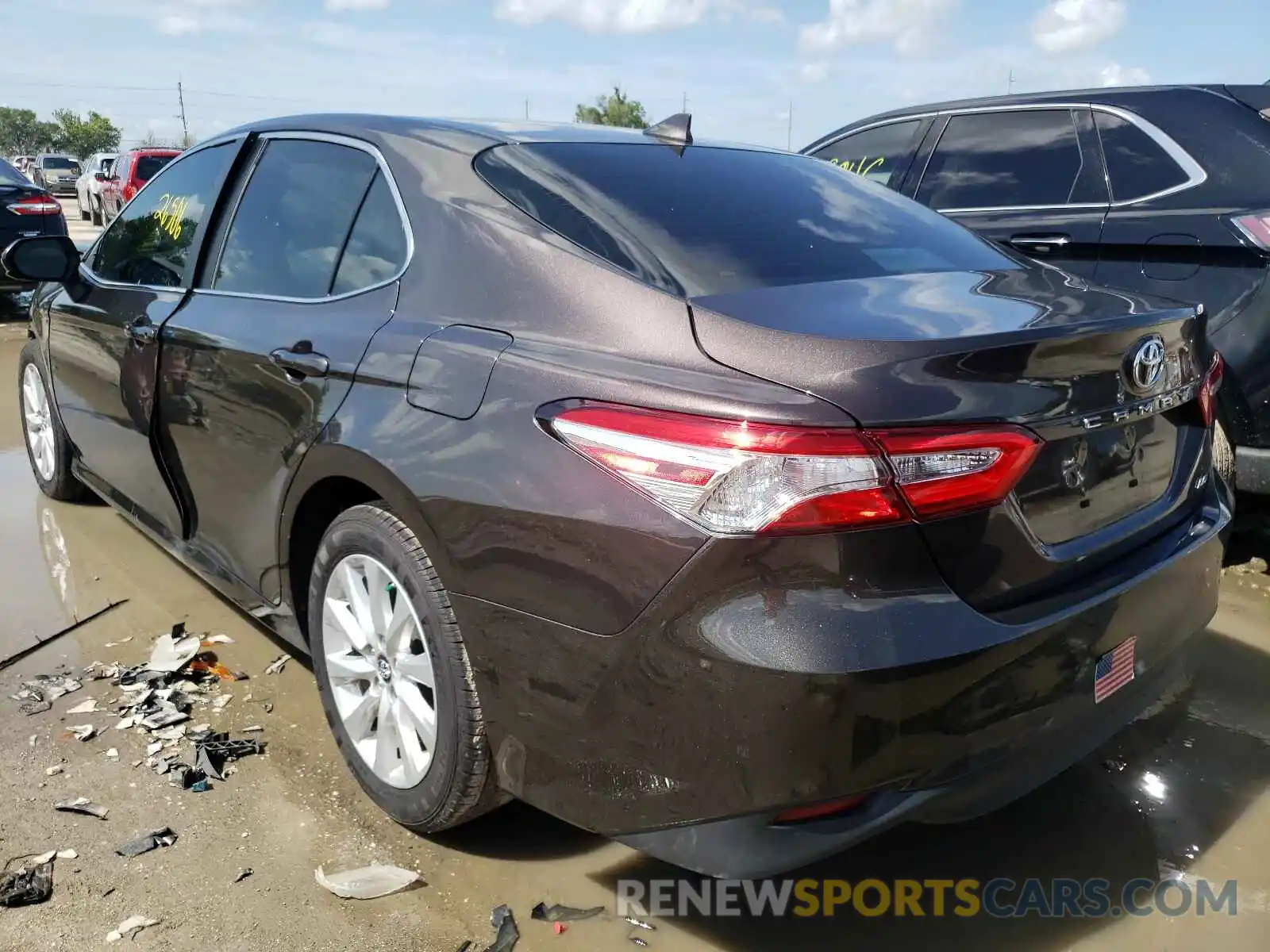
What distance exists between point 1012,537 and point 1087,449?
0.29 metres

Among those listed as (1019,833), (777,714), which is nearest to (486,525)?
(777,714)

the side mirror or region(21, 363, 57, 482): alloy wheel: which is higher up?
the side mirror

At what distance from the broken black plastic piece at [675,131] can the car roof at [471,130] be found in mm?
31

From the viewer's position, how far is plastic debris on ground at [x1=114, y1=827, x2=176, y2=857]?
2381 mm

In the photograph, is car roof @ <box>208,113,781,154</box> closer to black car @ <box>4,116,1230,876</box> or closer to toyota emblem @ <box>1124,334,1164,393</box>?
black car @ <box>4,116,1230,876</box>

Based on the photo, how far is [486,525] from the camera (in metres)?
1.96

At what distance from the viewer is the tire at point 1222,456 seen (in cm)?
254

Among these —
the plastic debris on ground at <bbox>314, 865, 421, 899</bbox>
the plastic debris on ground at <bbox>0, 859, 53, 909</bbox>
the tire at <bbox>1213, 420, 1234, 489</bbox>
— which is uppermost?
the tire at <bbox>1213, 420, 1234, 489</bbox>

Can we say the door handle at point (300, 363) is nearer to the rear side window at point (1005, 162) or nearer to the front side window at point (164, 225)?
the front side window at point (164, 225)

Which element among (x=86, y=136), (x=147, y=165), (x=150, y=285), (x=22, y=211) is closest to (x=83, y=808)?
(x=150, y=285)

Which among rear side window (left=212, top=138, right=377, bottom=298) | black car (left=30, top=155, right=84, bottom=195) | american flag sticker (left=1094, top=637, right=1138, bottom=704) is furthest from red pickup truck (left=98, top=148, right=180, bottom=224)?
black car (left=30, top=155, right=84, bottom=195)

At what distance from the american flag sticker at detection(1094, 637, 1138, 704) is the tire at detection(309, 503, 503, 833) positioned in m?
1.19

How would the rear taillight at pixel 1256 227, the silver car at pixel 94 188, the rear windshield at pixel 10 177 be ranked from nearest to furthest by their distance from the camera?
the rear taillight at pixel 1256 227, the rear windshield at pixel 10 177, the silver car at pixel 94 188

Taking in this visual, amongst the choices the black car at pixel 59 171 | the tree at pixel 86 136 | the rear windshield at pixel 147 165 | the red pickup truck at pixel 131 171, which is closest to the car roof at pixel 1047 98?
the red pickup truck at pixel 131 171
